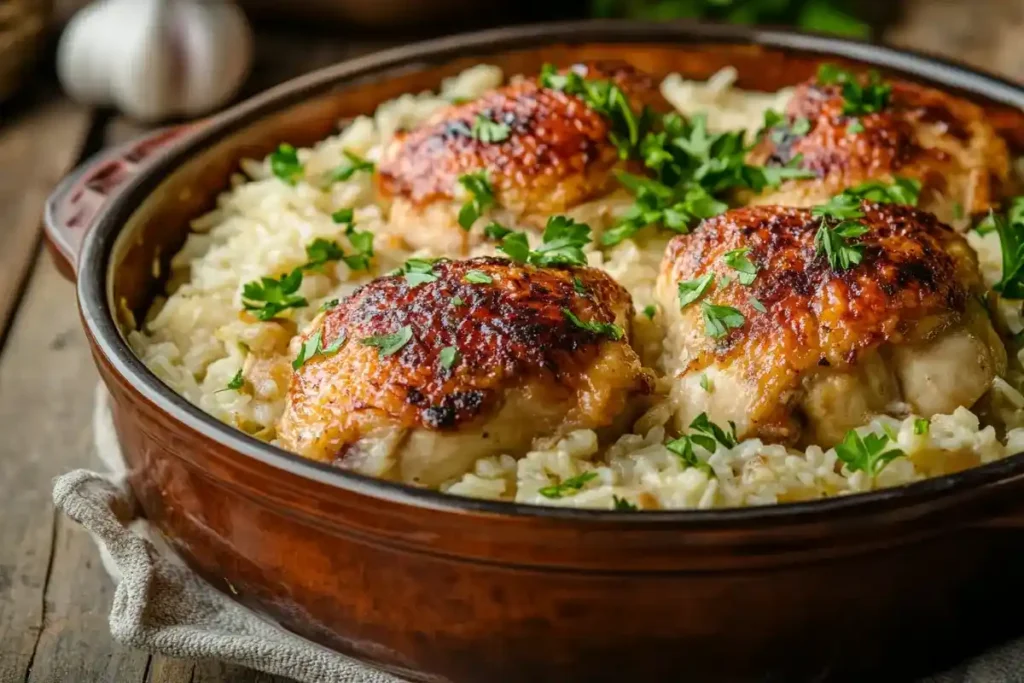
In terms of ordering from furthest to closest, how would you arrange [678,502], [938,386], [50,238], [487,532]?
[50,238] → [938,386] → [678,502] → [487,532]

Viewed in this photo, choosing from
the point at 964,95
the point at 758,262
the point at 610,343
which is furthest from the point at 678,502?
the point at 964,95

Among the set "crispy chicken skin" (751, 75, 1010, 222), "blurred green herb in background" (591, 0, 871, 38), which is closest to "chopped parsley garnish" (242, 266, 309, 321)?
"crispy chicken skin" (751, 75, 1010, 222)

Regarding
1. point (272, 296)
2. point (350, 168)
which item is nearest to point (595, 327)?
point (272, 296)

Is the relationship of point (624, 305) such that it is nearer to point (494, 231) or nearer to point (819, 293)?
point (819, 293)

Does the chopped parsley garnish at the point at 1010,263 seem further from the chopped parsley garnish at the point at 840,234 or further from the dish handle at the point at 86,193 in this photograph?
the dish handle at the point at 86,193

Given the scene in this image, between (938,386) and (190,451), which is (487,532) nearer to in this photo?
(190,451)

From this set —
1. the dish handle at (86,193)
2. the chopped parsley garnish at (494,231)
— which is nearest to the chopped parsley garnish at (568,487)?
the chopped parsley garnish at (494,231)
